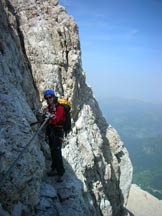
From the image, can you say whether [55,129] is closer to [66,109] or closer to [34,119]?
[66,109]

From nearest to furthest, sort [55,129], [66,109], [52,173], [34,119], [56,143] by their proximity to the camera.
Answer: [66,109]
[55,129]
[56,143]
[52,173]
[34,119]

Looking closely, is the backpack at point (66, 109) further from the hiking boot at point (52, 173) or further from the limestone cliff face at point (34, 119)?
the hiking boot at point (52, 173)

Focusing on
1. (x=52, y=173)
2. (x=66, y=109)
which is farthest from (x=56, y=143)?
(x=66, y=109)

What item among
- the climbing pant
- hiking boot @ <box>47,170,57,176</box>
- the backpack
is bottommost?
hiking boot @ <box>47,170,57,176</box>

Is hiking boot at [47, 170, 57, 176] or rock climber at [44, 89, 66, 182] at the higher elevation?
rock climber at [44, 89, 66, 182]

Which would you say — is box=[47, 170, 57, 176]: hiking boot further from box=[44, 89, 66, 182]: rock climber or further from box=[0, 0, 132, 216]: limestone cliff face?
box=[0, 0, 132, 216]: limestone cliff face

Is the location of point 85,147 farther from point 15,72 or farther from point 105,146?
point 15,72

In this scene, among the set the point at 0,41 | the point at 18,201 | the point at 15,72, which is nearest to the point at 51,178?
the point at 18,201

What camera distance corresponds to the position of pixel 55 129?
1188 cm

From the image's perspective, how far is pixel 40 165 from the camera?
10.8 m

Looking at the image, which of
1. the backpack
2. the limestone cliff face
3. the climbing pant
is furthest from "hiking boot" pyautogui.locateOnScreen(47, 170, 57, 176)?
the backpack

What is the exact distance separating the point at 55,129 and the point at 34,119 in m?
1.53

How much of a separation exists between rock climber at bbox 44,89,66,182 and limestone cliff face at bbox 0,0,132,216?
2.35 ft

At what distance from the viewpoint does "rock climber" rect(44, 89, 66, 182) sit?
451 inches
